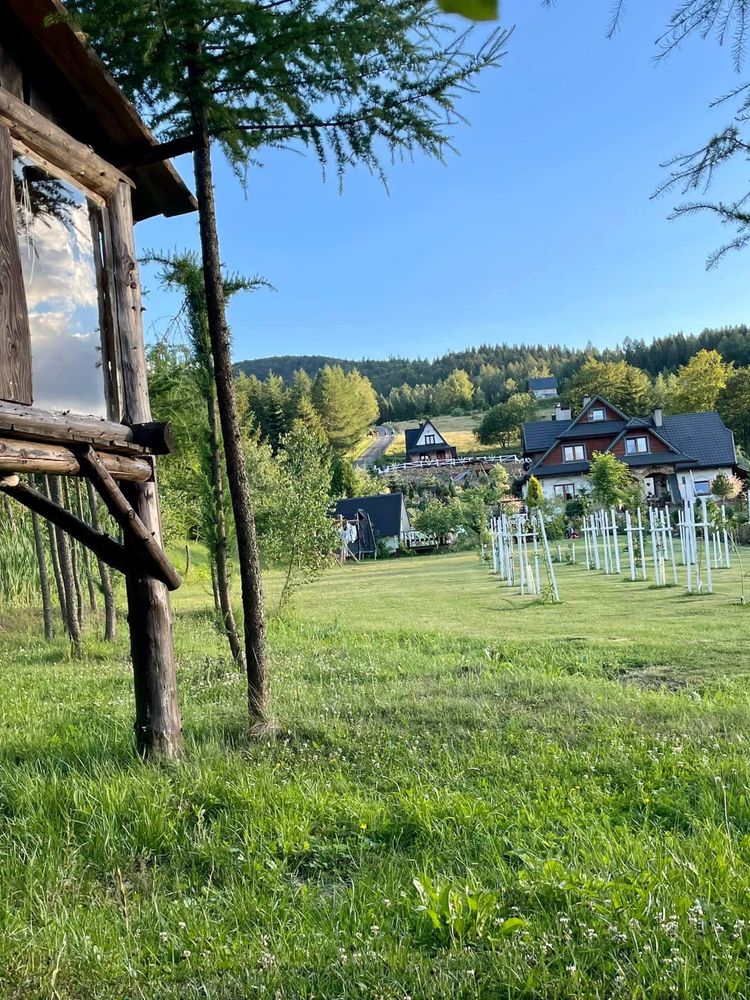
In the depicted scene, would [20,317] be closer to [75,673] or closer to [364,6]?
[364,6]

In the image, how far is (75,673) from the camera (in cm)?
846

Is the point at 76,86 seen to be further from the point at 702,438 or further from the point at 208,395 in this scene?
the point at 702,438

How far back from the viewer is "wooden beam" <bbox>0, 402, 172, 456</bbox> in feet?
13.4

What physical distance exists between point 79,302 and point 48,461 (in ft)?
4.50

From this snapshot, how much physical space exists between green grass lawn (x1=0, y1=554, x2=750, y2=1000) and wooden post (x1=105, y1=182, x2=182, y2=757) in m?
0.22

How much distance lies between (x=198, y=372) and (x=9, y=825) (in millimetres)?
5705

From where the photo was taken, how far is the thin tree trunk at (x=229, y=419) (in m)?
5.66

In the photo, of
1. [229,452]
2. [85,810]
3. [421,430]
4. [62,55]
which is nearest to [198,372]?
[229,452]

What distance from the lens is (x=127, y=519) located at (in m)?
4.77

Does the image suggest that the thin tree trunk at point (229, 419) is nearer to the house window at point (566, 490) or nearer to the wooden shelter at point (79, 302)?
the wooden shelter at point (79, 302)

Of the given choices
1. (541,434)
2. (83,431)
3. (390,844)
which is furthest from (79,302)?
(541,434)

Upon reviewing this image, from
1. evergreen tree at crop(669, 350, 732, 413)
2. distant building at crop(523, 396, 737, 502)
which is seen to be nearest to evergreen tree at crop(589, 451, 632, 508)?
distant building at crop(523, 396, 737, 502)

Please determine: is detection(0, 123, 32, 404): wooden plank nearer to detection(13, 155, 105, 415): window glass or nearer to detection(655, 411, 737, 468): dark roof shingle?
detection(13, 155, 105, 415): window glass

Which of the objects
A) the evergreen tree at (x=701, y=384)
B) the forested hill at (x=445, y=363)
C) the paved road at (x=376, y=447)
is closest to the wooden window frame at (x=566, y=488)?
the evergreen tree at (x=701, y=384)
